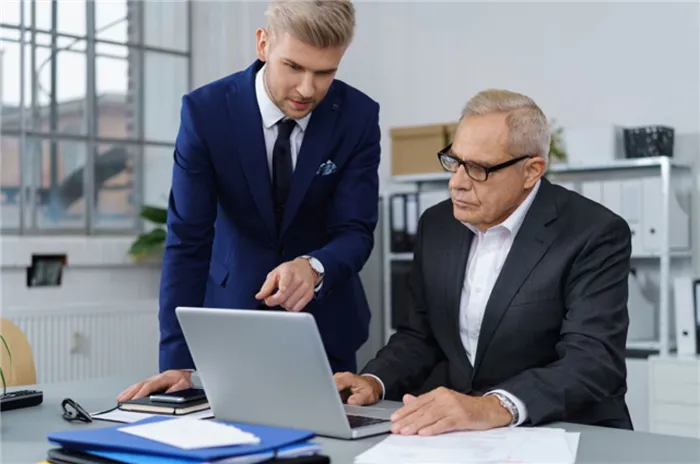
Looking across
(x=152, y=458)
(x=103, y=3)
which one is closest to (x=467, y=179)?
(x=152, y=458)

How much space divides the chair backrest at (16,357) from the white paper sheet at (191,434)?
1105 mm

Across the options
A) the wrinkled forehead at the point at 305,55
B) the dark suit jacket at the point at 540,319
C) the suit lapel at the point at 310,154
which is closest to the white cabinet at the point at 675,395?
the dark suit jacket at the point at 540,319

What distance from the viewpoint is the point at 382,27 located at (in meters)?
5.43

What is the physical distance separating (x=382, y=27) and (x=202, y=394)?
4052 millimetres

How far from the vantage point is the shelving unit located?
3.99 meters

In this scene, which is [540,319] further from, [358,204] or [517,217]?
[358,204]

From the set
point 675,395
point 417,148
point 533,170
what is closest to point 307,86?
point 533,170

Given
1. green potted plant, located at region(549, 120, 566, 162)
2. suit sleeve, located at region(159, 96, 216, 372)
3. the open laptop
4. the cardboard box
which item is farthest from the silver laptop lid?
the cardboard box

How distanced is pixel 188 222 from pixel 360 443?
2.81ft

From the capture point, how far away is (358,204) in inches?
84.4

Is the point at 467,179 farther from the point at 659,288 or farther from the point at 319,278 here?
the point at 659,288

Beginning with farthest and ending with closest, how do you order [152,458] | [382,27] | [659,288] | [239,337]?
[382,27] → [659,288] → [239,337] → [152,458]

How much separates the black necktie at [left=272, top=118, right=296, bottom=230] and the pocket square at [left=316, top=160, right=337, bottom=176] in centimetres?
7

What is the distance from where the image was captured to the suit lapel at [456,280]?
6.57 ft
